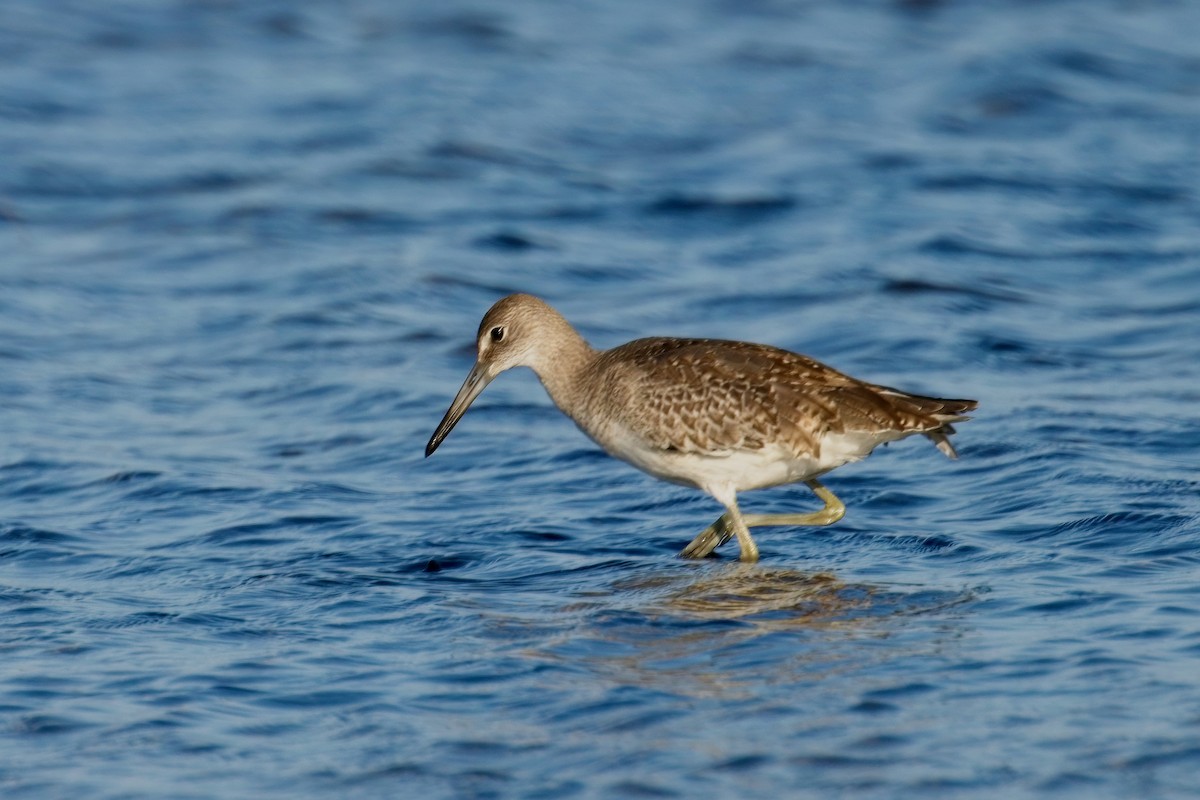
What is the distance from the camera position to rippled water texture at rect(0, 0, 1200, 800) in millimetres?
6852

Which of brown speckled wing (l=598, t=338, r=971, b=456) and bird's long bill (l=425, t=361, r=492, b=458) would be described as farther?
bird's long bill (l=425, t=361, r=492, b=458)

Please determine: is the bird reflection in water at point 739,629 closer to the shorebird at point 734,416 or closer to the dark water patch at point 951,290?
the shorebird at point 734,416

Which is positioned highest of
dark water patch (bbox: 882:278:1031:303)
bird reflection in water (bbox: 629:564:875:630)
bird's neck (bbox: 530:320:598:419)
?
bird's neck (bbox: 530:320:598:419)

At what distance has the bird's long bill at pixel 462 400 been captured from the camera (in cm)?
985

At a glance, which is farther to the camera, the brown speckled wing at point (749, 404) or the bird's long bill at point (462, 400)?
the bird's long bill at point (462, 400)

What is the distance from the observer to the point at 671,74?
20172 millimetres

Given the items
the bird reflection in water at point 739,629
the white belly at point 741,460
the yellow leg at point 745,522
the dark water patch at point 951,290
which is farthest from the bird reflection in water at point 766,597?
the dark water patch at point 951,290

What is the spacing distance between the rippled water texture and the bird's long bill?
17.6 inches

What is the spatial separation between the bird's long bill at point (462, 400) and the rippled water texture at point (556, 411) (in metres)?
0.45

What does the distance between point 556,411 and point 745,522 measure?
130 inches

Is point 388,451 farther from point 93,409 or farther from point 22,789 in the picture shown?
point 22,789

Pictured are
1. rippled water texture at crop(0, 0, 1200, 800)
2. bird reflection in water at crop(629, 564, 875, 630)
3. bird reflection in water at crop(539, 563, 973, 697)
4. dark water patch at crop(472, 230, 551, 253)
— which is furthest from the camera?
dark water patch at crop(472, 230, 551, 253)

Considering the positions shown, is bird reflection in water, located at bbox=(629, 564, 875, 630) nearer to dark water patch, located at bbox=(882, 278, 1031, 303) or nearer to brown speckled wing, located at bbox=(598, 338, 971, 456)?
brown speckled wing, located at bbox=(598, 338, 971, 456)

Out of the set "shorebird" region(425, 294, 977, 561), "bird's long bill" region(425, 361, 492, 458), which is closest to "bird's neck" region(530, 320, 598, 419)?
"shorebird" region(425, 294, 977, 561)
